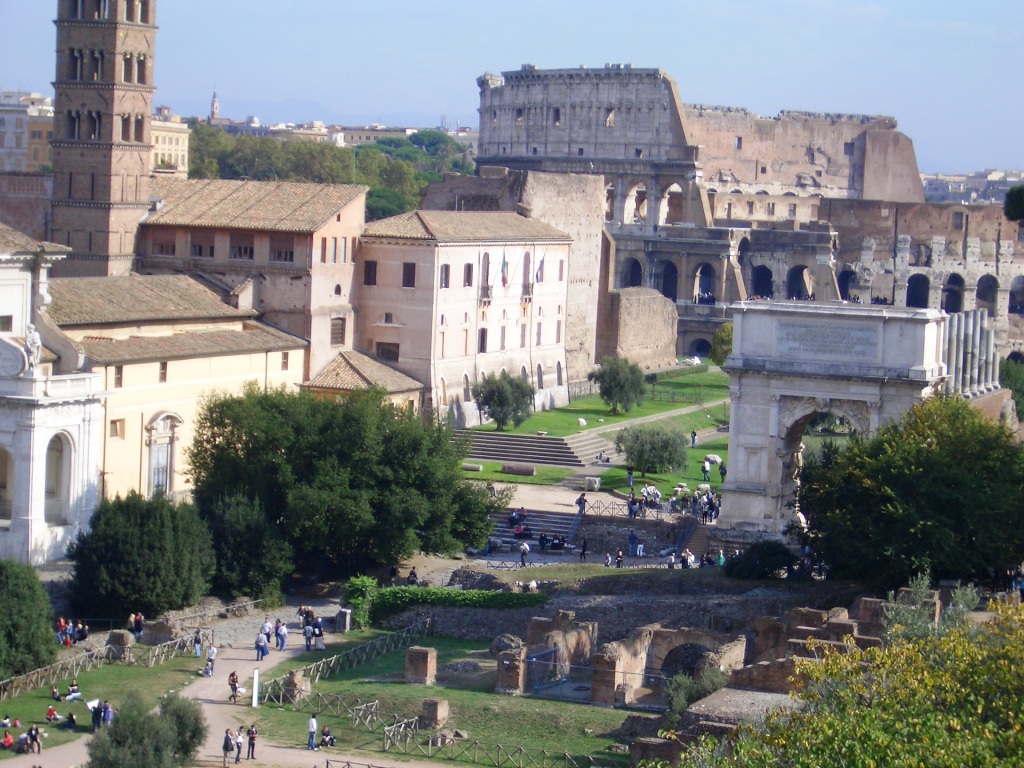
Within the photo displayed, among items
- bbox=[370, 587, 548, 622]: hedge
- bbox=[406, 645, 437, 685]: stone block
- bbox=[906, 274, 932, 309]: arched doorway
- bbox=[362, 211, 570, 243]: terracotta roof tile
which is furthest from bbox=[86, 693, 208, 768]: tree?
bbox=[906, 274, 932, 309]: arched doorway

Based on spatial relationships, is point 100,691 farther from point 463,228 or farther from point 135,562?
point 463,228

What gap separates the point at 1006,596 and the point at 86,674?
52.2ft

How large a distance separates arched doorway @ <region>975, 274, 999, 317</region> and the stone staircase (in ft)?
180

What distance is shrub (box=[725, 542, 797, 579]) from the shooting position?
1551 inches

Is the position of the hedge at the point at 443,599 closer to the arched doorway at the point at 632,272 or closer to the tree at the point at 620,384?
the tree at the point at 620,384

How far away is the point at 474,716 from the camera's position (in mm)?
31594

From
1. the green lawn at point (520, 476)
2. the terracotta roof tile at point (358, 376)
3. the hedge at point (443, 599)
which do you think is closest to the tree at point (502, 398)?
the terracotta roof tile at point (358, 376)

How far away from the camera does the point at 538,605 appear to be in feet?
125

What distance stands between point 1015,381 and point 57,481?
3957 centimetres

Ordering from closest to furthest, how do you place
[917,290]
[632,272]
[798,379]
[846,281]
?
[798,379] → [632,272] → [917,290] → [846,281]

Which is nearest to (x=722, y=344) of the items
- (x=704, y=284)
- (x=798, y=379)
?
(x=704, y=284)

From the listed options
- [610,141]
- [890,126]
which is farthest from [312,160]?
[890,126]

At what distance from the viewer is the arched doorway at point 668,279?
97.2m

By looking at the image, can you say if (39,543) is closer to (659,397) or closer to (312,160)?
(659,397)
